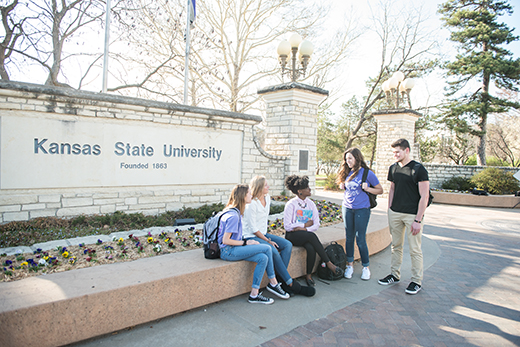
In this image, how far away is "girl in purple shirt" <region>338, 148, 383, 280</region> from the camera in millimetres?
4328

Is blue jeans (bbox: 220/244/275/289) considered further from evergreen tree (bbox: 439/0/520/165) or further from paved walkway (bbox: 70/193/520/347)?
evergreen tree (bbox: 439/0/520/165)

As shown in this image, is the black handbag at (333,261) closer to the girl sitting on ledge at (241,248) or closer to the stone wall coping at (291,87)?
the girl sitting on ledge at (241,248)

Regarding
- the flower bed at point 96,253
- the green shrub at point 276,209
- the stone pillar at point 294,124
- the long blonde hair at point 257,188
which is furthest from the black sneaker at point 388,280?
the stone pillar at point 294,124

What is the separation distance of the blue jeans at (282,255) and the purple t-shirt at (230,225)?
0.43 meters

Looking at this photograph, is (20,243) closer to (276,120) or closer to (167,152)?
(167,152)

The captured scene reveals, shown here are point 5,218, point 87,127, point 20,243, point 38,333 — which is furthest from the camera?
point 87,127

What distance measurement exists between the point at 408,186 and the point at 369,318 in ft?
5.57

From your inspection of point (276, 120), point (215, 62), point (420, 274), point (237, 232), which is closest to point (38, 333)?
point (237, 232)

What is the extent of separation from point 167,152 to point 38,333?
468 cm

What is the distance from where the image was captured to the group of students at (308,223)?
3586 millimetres

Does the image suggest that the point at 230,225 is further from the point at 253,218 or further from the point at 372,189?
the point at 372,189

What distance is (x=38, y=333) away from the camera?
7.80 feet

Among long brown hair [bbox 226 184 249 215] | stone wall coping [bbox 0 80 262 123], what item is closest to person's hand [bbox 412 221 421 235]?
long brown hair [bbox 226 184 249 215]

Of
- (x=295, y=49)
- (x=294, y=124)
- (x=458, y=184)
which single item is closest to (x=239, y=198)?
(x=294, y=124)
